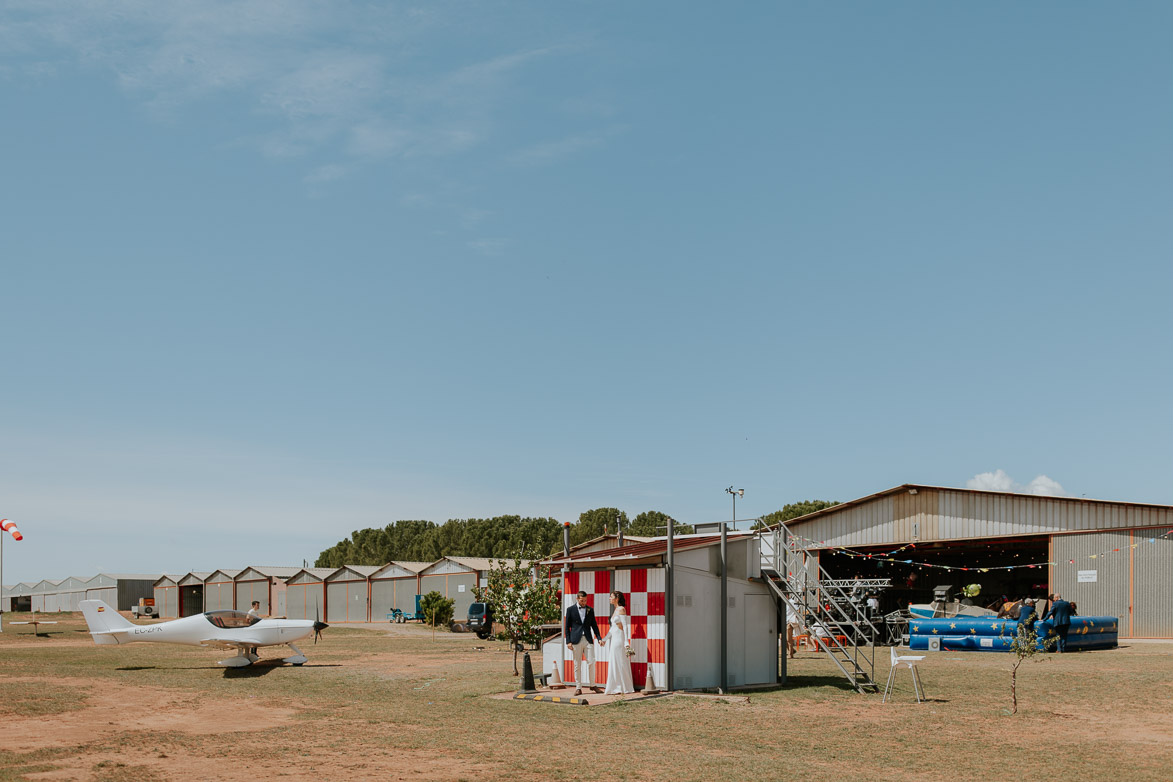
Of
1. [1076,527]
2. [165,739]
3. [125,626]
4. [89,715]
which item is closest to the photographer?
[165,739]

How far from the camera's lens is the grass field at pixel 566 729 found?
35.6 feet

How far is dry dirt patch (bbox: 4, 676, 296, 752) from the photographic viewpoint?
13391 millimetres

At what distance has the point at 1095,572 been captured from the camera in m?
35.5

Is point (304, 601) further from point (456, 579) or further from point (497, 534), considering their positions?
point (497, 534)

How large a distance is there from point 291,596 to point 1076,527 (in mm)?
49019

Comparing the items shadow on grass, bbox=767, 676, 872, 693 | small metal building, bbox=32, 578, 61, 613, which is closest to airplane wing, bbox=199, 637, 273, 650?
shadow on grass, bbox=767, 676, 872, 693

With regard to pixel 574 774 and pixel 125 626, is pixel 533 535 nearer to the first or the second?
pixel 125 626

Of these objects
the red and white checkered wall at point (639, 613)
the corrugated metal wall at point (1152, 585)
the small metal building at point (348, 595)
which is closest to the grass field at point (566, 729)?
the red and white checkered wall at point (639, 613)

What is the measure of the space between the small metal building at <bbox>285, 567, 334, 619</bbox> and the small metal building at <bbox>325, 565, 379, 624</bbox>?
55cm

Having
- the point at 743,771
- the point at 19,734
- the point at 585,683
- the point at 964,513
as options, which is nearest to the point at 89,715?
the point at 19,734

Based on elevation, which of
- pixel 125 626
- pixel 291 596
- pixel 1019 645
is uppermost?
pixel 1019 645

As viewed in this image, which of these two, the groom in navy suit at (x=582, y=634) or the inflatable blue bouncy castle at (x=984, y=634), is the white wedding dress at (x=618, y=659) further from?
the inflatable blue bouncy castle at (x=984, y=634)

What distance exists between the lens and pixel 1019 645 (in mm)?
15891

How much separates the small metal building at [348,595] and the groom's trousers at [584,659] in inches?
1779
